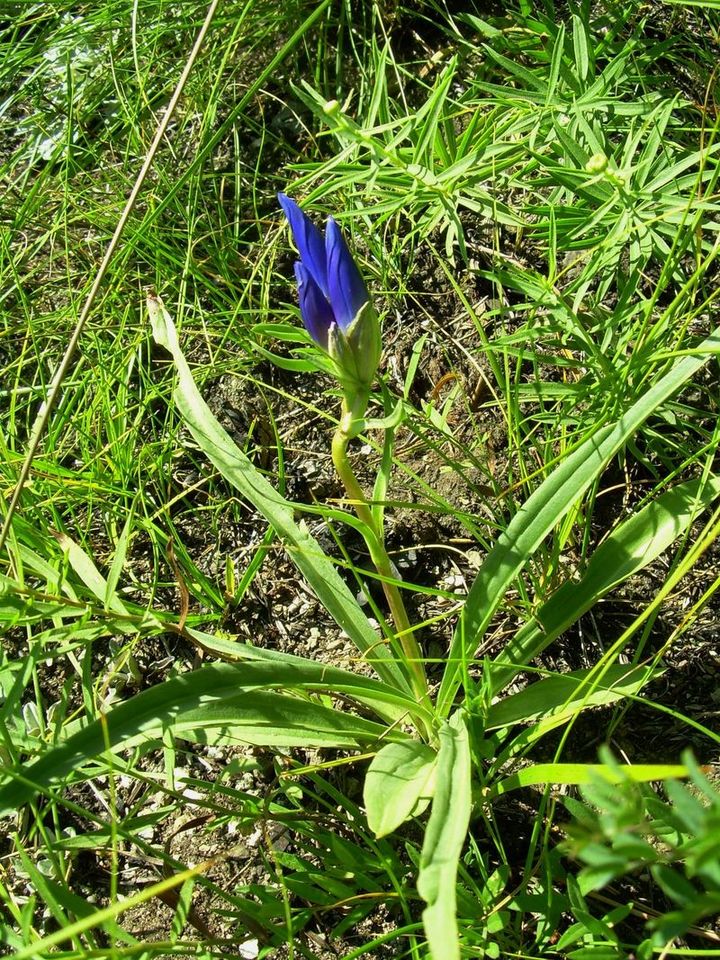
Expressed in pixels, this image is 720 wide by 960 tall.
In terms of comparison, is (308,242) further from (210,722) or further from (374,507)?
(210,722)

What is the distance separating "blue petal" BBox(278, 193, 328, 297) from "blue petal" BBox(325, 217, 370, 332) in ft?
0.04

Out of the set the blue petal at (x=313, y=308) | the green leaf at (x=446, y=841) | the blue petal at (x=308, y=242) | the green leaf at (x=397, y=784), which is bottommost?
the green leaf at (x=397, y=784)

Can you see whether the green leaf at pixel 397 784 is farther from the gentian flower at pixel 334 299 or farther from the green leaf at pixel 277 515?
the gentian flower at pixel 334 299

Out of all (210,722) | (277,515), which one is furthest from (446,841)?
(277,515)

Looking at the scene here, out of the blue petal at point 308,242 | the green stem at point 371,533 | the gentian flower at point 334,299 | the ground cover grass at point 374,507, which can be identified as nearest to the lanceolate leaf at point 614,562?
the ground cover grass at point 374,507

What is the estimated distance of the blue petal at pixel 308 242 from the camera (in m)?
1.13

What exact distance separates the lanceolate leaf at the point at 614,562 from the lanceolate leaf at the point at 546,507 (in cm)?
8

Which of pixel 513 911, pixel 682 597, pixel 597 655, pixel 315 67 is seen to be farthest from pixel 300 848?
pixel 315 67

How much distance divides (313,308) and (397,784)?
25.1 inches

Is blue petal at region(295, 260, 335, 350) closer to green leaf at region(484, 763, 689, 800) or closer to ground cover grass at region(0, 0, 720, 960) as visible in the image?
ground cover grass at region(0, 0, 720, 960)

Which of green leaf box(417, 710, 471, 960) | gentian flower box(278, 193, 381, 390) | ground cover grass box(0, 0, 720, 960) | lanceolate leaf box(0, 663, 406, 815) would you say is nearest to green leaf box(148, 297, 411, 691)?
ground cover grass box(0, 0, 720, 960)

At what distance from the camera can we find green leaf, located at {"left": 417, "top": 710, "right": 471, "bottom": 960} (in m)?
0.96

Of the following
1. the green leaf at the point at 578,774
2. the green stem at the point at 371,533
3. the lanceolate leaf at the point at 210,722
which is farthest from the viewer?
the green stem at the point at 371,533

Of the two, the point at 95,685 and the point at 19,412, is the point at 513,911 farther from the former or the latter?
the point at 19,412
